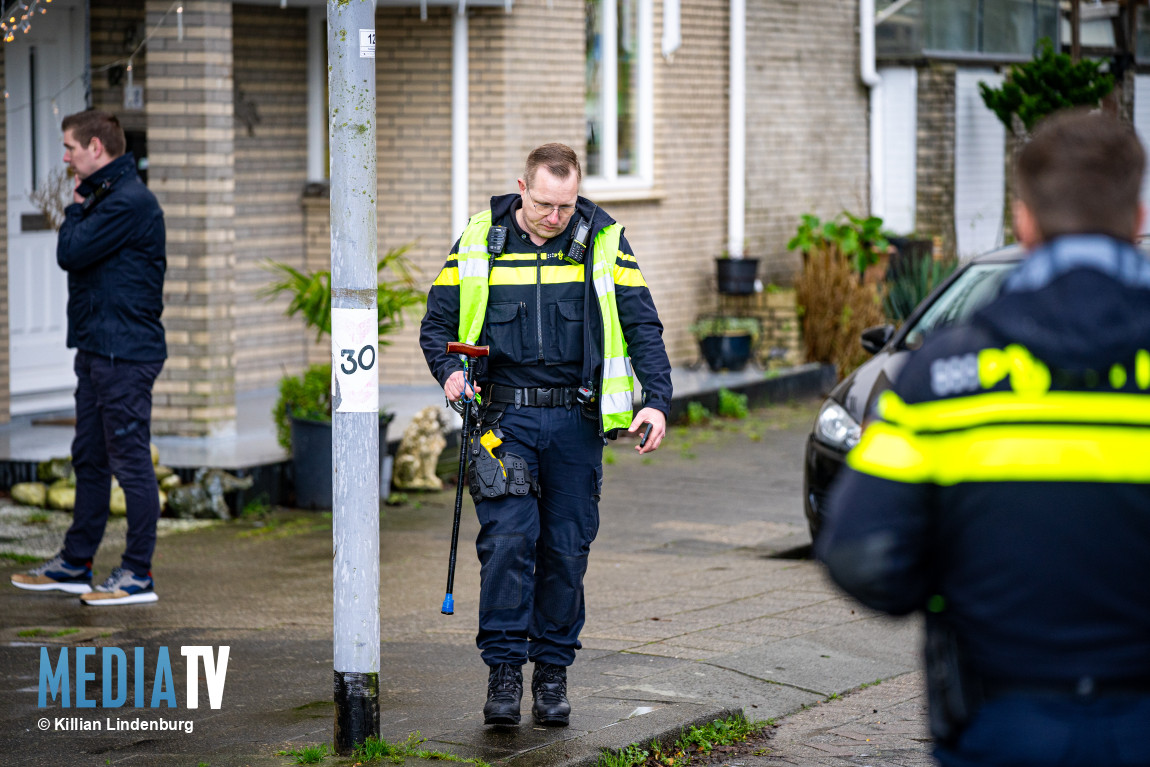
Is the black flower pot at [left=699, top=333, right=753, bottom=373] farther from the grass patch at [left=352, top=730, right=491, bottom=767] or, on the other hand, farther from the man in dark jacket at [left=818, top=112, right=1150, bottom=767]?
the man in dark jacket at [left=818, top=112, right=1150, bottom=767]

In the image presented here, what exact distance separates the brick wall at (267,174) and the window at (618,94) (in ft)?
8.21

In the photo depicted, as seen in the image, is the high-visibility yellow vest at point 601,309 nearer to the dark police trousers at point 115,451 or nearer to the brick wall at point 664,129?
the dark police trousers at point 115,451

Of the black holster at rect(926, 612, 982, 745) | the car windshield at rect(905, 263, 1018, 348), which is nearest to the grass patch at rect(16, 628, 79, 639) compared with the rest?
the car windshield at rect(905, 263, 1018, 348)

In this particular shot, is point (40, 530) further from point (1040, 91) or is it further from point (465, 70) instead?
point (1040, 91)

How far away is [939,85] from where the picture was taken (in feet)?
56.7

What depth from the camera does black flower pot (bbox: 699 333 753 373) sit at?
1405cm

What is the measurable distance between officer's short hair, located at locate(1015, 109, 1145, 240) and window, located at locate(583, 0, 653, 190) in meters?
10.9

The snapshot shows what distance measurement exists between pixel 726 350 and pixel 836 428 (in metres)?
6.35

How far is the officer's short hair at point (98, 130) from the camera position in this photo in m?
6.99

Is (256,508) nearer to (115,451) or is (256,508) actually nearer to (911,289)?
(115,451)

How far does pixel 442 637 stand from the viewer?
647 centimetres

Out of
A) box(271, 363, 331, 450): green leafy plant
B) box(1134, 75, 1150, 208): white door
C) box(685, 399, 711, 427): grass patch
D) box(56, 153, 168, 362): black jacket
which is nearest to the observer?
box(56, 153, 168, 362): black jacket

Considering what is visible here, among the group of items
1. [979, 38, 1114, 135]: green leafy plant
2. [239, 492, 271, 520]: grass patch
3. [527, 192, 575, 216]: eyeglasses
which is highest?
[979, 38, 1114, 135]: green leafy plant

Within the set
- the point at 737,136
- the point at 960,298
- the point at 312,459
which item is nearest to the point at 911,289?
the point at 737,136
